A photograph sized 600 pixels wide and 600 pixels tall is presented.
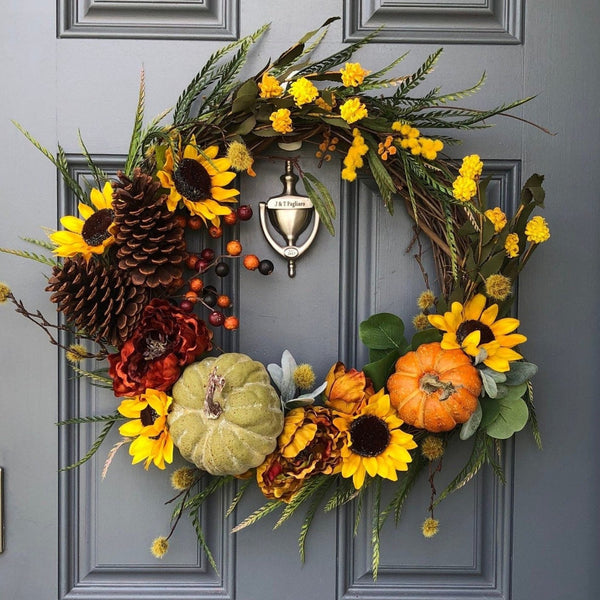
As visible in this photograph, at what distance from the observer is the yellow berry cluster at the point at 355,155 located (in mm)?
772

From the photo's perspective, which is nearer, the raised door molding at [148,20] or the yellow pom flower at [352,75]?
the yellow pom flower at [352,75]

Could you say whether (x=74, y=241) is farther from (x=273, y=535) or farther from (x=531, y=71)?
(x=531, y=71)

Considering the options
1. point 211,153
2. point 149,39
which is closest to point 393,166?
point 211,153

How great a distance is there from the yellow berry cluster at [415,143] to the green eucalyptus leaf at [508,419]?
33cm

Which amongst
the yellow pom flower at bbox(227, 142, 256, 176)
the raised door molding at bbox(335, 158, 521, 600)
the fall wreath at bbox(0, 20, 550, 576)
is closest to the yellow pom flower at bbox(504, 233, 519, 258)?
the fall wreath at bbox(0, 20, 550, 576)

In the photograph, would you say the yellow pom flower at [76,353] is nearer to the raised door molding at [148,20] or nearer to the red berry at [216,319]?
the red berry at [216,319]

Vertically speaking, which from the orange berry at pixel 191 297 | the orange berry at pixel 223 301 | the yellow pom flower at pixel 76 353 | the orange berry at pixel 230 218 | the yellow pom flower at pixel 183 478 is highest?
the orange berry at pixel 230 218

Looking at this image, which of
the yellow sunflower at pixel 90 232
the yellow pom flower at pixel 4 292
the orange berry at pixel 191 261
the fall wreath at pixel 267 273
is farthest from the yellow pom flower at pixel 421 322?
the yellow pom flower at pixel 4 292

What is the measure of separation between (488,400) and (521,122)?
0.41 meters

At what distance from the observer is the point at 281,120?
2.45 feet

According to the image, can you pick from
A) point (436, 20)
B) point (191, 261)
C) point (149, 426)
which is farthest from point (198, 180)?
point (436, 20)

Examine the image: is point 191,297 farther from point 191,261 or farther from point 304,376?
point 304,376

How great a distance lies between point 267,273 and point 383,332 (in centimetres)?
18

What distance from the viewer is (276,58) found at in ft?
2.78
